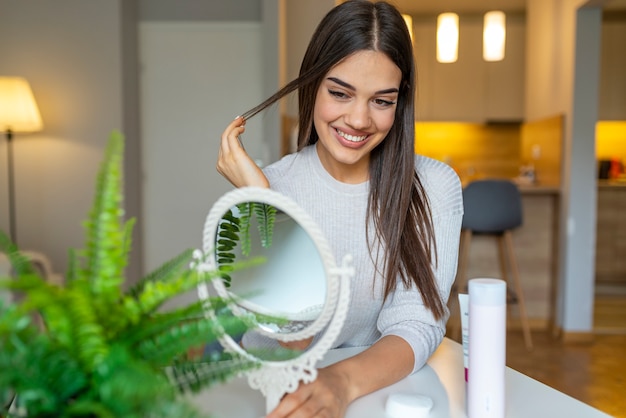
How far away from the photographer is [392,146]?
122 cm

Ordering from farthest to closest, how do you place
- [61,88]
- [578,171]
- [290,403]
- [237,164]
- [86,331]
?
[61,88] → [578,171] → [237,164] → [290,403] → [86,331]

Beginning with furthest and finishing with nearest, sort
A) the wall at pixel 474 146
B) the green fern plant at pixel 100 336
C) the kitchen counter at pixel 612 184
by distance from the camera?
1. the wall at pixel 474 146
2. the kitchen counter at pixel 612 184
3. the green fern plant at pixel 100 336

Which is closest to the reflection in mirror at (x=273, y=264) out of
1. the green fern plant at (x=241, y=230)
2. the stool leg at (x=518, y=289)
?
the green fern plant at (x=241, y=230)

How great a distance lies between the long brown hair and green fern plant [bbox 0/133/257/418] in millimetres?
613

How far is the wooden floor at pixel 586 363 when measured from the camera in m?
2.97

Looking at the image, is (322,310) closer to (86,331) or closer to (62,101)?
(86,331)

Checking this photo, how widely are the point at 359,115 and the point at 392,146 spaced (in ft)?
0.54

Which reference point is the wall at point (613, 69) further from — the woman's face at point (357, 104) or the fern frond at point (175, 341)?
the fern frond at point (175, 341)

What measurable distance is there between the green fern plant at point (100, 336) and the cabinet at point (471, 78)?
5671mm

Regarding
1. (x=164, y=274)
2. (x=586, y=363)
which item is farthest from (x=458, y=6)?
(x=164, y=274)

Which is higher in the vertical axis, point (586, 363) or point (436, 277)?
point (436, 277)

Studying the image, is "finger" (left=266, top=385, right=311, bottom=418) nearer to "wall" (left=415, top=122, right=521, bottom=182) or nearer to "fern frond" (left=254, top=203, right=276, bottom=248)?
"fern frond" (left=254, top=203, right=276, bottom=248)

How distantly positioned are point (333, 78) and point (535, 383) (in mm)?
603

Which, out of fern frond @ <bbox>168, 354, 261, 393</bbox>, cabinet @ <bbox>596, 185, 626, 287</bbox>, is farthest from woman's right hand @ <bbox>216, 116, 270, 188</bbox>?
cabinet @ <bbox>596, 185, 626, 287</bbox>
